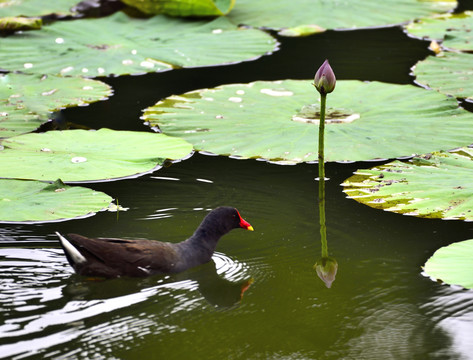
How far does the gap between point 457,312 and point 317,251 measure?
0.88 m

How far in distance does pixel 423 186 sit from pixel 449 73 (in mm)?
2325

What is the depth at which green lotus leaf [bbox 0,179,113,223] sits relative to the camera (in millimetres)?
4172

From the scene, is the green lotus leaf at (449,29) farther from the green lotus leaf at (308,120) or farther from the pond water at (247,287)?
the pond water at (247,287)

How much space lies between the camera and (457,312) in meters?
3.34

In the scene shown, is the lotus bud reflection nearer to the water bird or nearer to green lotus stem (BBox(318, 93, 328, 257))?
green lotus stem (BBox(318, 93, 328, 257))

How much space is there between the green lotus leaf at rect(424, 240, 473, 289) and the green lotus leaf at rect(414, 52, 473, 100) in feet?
8.28

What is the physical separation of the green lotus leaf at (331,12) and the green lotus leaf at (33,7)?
2.16m

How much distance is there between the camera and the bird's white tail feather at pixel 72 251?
3580 millimetres

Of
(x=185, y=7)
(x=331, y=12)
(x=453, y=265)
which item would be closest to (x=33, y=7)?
(x=185, y=7)

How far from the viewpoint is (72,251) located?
141 inches

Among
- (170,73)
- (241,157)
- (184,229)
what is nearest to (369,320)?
(184,229)

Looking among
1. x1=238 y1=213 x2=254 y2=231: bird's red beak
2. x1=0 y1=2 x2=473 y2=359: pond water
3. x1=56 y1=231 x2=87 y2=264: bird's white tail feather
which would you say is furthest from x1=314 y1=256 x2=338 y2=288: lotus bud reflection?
x1=56 y1=231 x2=87 y2=264: bird's white tail feather

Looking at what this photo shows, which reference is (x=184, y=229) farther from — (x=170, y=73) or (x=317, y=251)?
(x=170, y=73)

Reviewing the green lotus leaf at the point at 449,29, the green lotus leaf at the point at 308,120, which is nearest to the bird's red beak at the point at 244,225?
the green lotus leaf at the point at 308,120
